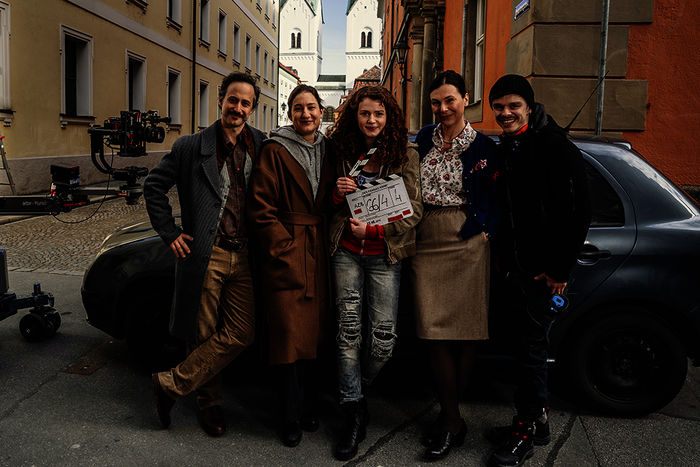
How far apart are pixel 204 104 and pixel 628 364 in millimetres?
23304

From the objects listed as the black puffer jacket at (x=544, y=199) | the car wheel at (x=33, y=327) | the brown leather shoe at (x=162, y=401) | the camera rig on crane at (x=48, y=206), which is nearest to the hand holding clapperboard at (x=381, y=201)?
the black puffer jacket at (x=544, y=199)

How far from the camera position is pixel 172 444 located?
3.04 metres

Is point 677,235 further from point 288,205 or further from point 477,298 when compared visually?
point 288,205

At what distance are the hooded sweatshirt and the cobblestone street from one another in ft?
12.4

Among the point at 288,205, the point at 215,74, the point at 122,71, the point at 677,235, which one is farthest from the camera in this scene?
the point at 215,74

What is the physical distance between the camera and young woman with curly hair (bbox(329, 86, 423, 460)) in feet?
9.65

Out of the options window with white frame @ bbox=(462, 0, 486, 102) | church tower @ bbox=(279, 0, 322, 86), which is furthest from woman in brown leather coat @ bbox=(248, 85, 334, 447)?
church tower @ bbox=(279, 0, 322, 86)

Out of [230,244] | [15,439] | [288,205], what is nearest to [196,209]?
[230,244]

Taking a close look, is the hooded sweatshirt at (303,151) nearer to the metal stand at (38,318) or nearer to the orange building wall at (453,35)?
the metal stand at (38,318)

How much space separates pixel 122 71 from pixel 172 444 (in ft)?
51.1

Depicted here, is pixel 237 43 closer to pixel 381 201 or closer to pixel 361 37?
pixel 381 201

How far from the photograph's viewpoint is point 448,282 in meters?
2.99

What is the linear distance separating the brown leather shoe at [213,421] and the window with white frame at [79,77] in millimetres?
13280

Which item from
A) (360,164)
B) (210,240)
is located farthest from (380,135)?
(210,240)
